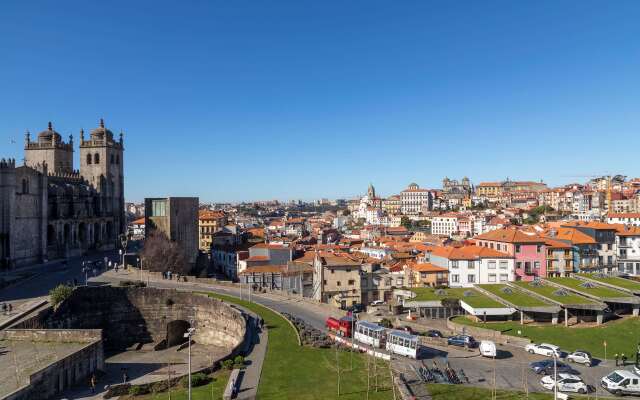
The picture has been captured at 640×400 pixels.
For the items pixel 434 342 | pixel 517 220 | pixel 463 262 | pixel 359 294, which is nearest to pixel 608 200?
pixel 517 220

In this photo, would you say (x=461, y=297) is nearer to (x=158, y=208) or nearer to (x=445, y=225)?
(x=158, y=208)

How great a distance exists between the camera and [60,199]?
66312mm

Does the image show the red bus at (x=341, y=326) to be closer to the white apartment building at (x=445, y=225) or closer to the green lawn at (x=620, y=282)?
the green lawn at (x=620, y=282)

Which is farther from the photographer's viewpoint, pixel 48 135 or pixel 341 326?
pixel 48 135

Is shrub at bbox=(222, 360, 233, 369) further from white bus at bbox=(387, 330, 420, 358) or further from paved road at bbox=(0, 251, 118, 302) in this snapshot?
paved road at bbox=(0, 251, 118, 302)

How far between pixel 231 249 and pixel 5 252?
3156 cm

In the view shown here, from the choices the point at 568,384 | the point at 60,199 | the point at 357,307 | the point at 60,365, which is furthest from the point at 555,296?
the point at 60,199

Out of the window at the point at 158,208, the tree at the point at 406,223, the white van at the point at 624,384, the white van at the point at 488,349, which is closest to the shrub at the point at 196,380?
the white van at the point at 488,349

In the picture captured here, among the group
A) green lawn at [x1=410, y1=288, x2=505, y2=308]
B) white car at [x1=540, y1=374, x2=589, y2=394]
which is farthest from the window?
white car at [x1=540, y1=374, x2=589, y2=394]

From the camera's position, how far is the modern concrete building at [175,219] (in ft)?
229

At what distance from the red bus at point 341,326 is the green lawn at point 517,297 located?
15.7 metres

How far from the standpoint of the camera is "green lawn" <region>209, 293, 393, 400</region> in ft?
73.8

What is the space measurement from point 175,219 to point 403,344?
48.9m

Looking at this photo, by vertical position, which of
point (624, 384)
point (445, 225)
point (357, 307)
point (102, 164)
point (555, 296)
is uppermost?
point (102, 164)
